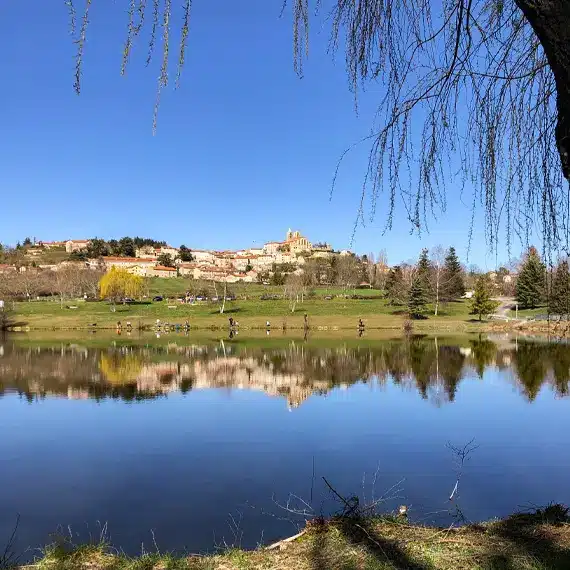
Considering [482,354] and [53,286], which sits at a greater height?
[53,286]

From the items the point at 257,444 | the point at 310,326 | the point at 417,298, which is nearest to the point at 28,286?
the point at 310,326

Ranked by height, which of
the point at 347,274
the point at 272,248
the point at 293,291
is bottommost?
the point at 293,291

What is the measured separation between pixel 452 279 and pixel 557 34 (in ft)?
192

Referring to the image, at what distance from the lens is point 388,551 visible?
3643 millimetres

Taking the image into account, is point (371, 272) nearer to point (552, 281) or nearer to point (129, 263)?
point (129, 263)

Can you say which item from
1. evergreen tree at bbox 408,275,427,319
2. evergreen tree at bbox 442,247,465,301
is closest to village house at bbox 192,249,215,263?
evergreen tree at bbox 442,247,465,301

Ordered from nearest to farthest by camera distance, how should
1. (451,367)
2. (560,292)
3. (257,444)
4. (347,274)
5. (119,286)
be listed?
1. (560,292)
2. (257,444)
3. (451,367)
4. (119,286)
5. (347,274)

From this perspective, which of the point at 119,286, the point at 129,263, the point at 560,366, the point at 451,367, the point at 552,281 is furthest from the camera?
the point at 129,263

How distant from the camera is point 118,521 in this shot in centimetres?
645

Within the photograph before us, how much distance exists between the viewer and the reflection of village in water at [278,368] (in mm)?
17094

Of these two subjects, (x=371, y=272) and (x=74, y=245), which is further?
(x=74, y=245)

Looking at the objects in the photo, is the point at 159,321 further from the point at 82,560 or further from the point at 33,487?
the point at 82,560

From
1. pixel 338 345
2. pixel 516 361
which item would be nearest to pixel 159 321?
pixel 338 345

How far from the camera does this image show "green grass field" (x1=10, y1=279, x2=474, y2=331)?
48.3 metres
